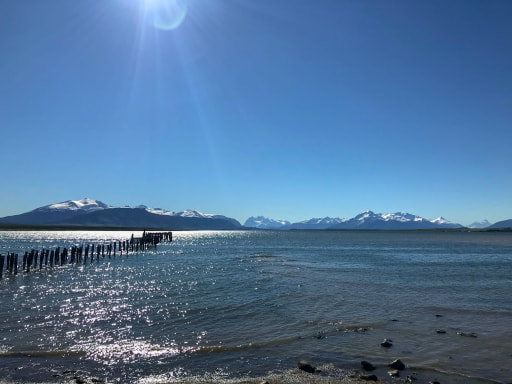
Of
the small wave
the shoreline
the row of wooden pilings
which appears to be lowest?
the shoreline

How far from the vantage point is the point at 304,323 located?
57.2 ft

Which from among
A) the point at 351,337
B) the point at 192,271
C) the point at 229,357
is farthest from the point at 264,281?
the point at 229,357

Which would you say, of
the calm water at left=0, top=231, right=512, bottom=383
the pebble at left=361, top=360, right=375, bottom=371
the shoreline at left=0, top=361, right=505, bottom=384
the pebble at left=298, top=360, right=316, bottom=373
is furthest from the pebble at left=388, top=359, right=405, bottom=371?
the pebble at left=298, top=360, right=316, bottom=373

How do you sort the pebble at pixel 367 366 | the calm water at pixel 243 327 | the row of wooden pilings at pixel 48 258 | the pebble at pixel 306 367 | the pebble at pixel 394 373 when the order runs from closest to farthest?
1. the pebble at pixel 394 373
2. the pebble at pixel 306 367
3. the pebble at pixel 367 366
4. the calm water at pixel 243 327
5. the row of wooden pilings at pixel 48 258

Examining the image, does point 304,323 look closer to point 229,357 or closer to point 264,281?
point 229,357

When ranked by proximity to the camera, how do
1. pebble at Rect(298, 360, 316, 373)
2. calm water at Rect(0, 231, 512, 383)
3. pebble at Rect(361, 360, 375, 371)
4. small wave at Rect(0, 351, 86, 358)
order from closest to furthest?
pebble at Rect(298, 360, 316, 373)
pebble at Rect(361, 360, 375, 371)
calm water at Rect(0, 231, 512, 383)
small wave at Rect(0, 351, 86, 358)

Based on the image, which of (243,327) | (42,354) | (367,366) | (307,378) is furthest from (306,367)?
(42,354)

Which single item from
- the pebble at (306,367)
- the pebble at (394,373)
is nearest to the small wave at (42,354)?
the pebble at (306,367)

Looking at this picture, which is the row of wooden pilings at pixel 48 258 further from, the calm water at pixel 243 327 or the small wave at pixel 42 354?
the small wave at pixel 42 354

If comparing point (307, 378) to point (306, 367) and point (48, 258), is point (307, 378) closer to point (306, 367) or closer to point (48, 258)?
point (306, 367)

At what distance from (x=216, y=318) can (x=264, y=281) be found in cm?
1304

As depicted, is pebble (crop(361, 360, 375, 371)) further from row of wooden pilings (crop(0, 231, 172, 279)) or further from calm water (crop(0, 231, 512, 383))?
row of wooden pilings (crop(0, 231, 172, 279))

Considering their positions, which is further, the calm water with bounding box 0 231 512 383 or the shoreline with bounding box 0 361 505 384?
the calm water with bounding box 0 231 512 383

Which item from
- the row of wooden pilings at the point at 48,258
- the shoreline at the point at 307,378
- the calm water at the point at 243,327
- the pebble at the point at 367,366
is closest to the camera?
the shoreline at the point at 307,378
